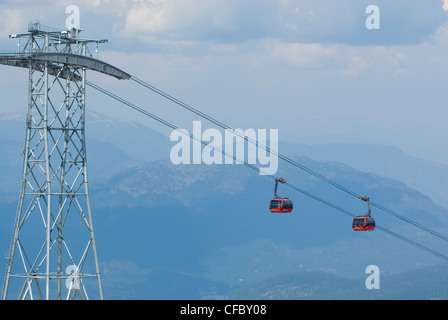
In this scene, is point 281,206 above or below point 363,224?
above

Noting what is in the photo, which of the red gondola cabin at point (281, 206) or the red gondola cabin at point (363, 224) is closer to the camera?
the red gondola cabin at point (281, 206)

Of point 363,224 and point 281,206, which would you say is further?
point 363,224

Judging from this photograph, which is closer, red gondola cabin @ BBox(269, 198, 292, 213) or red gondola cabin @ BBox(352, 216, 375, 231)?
red gondola cabin @ BBox(269, 198, 292, 213)
